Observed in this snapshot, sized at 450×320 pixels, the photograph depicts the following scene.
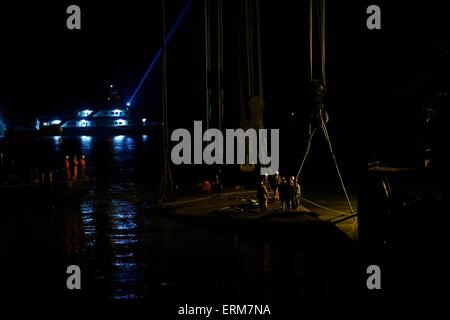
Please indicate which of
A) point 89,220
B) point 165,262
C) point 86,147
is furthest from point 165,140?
point 86,147

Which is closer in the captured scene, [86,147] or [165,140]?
[165,140]

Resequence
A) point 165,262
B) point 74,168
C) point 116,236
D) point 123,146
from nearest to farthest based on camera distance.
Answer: point 165,262 → point 116,236 → point 74,168 → point 123,146

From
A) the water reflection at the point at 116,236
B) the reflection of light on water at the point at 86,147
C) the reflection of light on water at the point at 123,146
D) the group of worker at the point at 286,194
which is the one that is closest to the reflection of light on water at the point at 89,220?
the water reflection at the point at 116,236

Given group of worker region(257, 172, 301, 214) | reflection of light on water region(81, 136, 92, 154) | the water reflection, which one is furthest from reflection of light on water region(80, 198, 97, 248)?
reflection of light on water region(81, 136, 92, 154)

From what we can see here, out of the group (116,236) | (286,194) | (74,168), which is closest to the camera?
(286,194)

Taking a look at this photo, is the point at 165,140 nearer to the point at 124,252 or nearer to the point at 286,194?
the point at 286,194

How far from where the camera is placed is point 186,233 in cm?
2298

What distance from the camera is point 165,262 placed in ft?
63.7

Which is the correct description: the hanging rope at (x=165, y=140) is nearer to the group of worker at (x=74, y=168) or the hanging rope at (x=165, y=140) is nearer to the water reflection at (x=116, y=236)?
the water reflection at (x=116, y=236)
